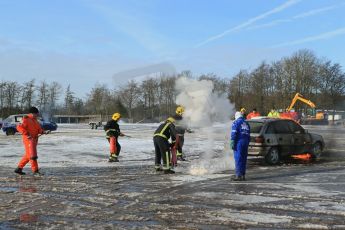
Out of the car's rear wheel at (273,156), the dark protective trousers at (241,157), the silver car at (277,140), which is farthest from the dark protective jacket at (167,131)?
the car's rear wheel at (273,156)

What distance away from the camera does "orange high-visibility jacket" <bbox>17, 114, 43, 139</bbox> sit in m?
12.7

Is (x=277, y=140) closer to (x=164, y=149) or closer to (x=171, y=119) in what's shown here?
(x=171, y=119)

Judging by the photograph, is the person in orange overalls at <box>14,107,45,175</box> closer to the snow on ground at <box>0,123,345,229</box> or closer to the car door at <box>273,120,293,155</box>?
the snow on ground at <box>0,123,345,229</box>

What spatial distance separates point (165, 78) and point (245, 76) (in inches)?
1922

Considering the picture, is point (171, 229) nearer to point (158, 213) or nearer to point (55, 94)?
point (158, 213)

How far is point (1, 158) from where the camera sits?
17.4 meters

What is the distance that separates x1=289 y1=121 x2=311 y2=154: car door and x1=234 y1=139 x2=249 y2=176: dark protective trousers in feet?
16.2

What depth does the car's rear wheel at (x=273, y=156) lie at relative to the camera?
50.3 ft

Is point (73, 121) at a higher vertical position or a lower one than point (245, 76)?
lower

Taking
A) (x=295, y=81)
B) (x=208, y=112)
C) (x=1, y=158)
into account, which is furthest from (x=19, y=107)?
(x=208, y=112)

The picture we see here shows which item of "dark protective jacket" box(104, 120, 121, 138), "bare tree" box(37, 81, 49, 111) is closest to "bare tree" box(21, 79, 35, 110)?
"bare tree" box(37, 81, 49, 111)

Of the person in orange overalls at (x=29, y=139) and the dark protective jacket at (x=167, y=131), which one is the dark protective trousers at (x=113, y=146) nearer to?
the dark protective jacket at (x=167, y=131)

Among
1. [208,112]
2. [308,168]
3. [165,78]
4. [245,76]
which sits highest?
[245,76]

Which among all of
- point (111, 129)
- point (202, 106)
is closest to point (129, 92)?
point (111, 129)
